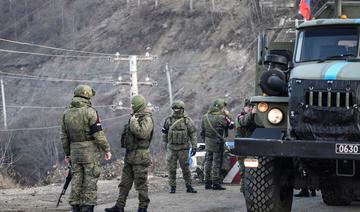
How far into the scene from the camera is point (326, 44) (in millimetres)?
Result: 10148

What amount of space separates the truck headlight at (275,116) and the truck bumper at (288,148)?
51 centimetres

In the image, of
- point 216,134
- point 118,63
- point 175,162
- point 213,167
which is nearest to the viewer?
point 175,162

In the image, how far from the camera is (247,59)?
165ft

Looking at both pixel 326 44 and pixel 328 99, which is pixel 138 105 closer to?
pixel 326 44

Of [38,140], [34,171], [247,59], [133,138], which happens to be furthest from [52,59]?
[133,138]

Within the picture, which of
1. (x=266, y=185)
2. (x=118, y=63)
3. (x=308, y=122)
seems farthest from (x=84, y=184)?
(x=118, y=63)

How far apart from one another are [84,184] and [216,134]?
5601 mm

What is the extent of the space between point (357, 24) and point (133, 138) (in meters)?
3.73

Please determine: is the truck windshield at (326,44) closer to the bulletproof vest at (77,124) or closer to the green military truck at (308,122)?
the green military truck at (308,122)

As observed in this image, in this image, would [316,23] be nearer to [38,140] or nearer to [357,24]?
[357,24]

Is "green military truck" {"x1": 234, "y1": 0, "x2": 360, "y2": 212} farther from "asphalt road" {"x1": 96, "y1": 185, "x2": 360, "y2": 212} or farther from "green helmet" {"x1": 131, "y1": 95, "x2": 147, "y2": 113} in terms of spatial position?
"asphalt road" {"x1": 96, "y1": 185, "x2": 360, "y2": 212}

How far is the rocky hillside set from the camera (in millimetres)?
50781

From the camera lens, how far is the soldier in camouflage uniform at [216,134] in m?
15.9

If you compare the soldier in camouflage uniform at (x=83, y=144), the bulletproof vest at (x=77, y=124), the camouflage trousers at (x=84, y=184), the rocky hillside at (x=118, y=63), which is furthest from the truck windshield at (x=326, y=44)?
the rocky hillside at (x=118, y=63)
